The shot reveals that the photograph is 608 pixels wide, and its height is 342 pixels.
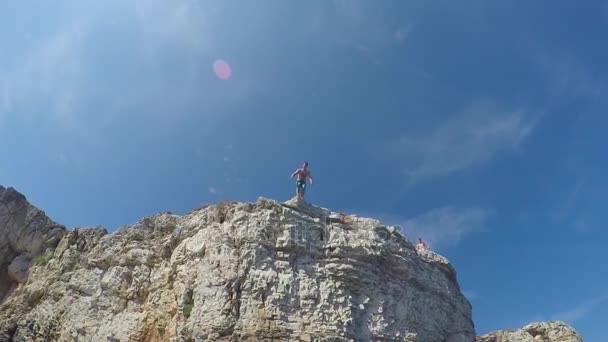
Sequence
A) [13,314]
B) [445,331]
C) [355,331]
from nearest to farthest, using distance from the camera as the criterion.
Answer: [355,331] < [445,331] < [13,314]

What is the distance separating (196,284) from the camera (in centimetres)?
1997

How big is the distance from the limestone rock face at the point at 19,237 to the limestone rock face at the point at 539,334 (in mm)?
28059

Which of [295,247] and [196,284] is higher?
[295,247]

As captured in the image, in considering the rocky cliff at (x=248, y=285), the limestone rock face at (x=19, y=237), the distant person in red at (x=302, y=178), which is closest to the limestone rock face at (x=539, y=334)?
the rocky cliff at (x=248, y=285)

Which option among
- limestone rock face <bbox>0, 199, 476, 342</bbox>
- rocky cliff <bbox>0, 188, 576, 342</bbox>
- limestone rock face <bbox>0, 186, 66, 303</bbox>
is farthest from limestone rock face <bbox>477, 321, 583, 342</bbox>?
limestone rock face <bbox>0, 186, 66, 303</bbox>

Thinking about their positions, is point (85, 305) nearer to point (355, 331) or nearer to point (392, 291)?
point (355, 331)

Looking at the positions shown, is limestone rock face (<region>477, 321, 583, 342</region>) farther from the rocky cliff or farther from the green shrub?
the green shrub

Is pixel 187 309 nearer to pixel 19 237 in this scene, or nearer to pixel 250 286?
pixel 250 286

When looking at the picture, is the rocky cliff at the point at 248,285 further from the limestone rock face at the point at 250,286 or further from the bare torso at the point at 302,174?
the bare torso at the point at 302,174

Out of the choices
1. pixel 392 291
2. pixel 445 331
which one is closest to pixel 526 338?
pixel 445 331

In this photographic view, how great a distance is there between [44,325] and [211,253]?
9701 millimetres

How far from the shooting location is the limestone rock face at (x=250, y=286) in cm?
1914

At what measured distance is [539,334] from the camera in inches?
1196

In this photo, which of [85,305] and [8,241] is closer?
[85,305]
